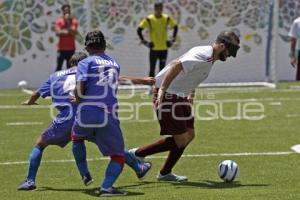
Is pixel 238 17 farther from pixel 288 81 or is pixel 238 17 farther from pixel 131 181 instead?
pixel 131 181

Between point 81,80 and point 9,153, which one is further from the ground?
point 81,80

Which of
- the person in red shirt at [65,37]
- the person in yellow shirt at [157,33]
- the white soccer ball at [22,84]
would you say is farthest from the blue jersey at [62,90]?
the white soccer ball at [22,84]

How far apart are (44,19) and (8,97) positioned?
347cm

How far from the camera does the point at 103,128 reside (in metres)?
9.47

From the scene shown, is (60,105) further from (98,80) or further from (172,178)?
(172,178)

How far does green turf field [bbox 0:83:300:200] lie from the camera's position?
968 cm

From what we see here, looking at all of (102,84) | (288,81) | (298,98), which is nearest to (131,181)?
(102,84)

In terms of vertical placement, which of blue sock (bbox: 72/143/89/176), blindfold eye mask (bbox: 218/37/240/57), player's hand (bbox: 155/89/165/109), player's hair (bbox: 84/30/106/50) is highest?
player's hair (bbox: 84/30/106/50)

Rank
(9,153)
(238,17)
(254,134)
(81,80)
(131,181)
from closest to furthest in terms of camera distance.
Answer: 1. (81,80)
2. (131,181)
3. (9,153)
4. (254,134)
5. (238,17)

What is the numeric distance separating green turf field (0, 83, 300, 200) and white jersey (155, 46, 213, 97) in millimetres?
1096

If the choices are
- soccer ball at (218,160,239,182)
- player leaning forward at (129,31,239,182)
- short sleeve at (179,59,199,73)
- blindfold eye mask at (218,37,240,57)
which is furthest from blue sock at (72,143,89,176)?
blindfold eye mask at (218,37,240,57)

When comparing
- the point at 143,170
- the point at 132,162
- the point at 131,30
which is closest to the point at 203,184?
the point at 143,170

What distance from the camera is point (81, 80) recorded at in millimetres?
9352

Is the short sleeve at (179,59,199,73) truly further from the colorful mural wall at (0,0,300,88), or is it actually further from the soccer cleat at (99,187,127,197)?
the colorful mural wall at (0,0,300,88)
